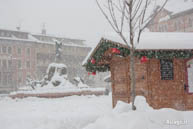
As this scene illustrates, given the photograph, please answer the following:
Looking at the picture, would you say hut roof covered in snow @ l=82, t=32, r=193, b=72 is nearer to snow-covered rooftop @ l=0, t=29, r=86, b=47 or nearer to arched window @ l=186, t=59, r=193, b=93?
arched window @ l=186, t=59, r=193, b=93

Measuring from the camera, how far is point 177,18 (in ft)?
133

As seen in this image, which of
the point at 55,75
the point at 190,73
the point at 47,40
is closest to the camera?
the point at 190,73

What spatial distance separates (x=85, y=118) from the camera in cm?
833

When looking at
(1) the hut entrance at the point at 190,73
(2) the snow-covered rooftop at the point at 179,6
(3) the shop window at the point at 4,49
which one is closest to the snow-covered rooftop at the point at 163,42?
(1) the hut entrance at the point at 190,73

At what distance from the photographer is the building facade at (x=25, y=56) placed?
46.6 m

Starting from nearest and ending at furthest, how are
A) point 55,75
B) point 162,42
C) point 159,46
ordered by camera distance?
point 159,46 → point 162,42 → point 55,75

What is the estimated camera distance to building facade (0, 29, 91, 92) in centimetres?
4656

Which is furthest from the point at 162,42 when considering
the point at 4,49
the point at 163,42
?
the point at 4,49

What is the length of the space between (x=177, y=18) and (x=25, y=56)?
31.3 meters

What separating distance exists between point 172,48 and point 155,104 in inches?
92.4

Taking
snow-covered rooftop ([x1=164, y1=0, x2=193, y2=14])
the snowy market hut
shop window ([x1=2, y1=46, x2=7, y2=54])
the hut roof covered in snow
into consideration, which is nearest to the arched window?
the snowy market hut

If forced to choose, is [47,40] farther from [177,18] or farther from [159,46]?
[159,46]

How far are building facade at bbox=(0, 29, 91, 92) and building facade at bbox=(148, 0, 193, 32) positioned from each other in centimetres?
2001

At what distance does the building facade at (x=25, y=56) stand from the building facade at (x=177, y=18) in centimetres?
2001
